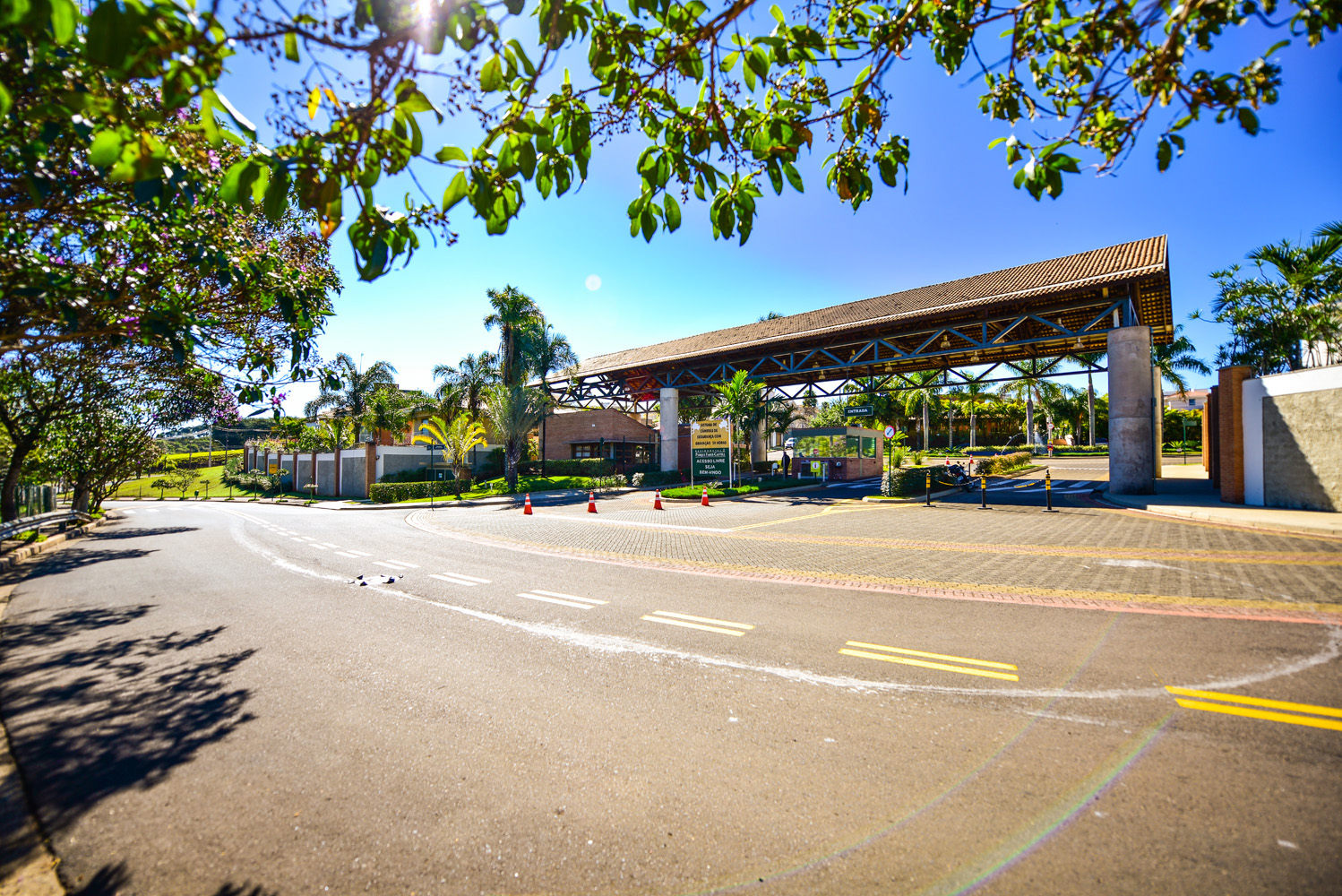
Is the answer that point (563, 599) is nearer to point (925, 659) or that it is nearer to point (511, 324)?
point (925, 659)

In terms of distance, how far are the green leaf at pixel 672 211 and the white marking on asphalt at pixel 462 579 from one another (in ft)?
22.7

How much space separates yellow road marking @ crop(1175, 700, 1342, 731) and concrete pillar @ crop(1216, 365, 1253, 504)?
17.1m

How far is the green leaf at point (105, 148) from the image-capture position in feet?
5.82

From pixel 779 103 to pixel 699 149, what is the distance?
655mm


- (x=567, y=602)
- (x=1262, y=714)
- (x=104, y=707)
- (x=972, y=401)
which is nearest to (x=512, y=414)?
(x=567, y=602)

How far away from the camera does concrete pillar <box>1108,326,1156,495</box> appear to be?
60.7ft

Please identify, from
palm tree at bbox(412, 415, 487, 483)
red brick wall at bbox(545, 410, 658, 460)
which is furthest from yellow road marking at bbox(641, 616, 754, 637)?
red brick wall at bbox(545, 410, 658, 460)

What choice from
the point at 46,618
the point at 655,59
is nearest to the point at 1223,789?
the point at 655,59

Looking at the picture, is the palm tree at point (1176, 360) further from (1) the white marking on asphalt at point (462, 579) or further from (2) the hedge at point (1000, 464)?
(1) the white marking on asphalt at point (462, 579)

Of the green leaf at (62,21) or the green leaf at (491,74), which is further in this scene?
the green leaf at (491,74)

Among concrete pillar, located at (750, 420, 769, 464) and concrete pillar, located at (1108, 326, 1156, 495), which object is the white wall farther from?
concrete pillar, located at (750, 420, 769, 464)

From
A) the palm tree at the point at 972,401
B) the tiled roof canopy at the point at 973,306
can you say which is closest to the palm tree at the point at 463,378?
the tiled roof canopy at the point at 973,306

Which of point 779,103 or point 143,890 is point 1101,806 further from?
point 143,890

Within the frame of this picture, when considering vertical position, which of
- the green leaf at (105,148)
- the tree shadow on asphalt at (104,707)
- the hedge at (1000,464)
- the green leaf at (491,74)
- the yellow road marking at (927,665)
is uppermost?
the green leaf at (491,74)
